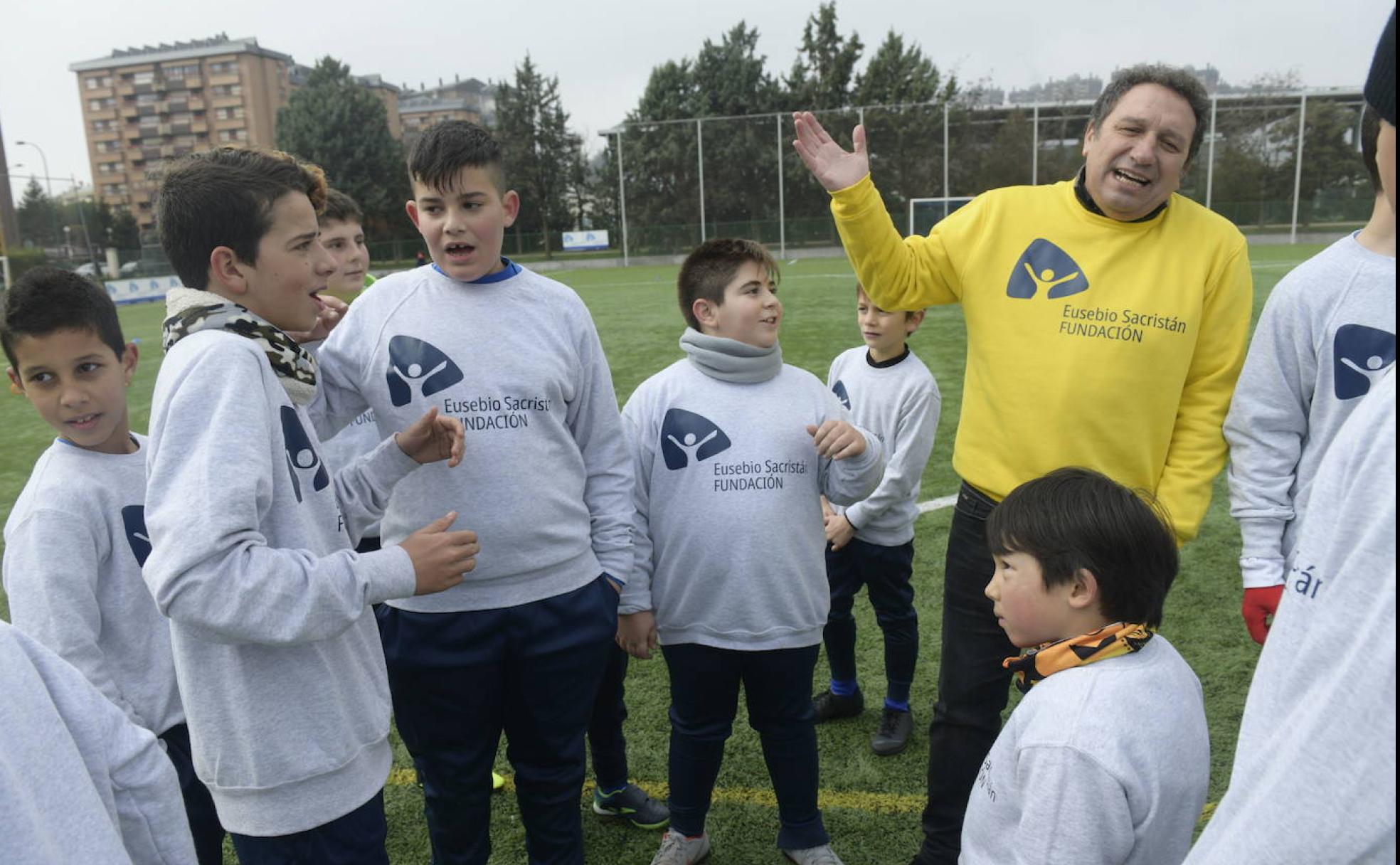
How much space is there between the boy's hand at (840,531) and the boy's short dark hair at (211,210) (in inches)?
85.2

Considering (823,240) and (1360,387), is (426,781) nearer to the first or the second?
(1360,387)

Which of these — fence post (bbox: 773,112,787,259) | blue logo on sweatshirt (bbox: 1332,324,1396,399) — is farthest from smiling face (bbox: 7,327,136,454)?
fence post (bbox: 773,112,787,259)

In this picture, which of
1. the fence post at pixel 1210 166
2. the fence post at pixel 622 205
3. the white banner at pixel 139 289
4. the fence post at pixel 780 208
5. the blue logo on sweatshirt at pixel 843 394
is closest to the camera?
the blue logo on sweatshirt at pixel 843 394

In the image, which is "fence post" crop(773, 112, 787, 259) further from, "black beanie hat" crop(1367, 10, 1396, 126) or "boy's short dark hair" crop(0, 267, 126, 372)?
"black beanie hat" crop(1367, 10, 1396, 126)

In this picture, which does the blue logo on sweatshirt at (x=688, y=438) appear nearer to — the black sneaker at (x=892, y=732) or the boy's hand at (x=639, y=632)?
the boy's hand at (x=639, y=632)

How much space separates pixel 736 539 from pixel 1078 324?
1051 millimetres

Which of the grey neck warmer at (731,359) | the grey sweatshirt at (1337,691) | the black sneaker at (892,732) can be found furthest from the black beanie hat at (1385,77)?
the black sneaker at (892,732)

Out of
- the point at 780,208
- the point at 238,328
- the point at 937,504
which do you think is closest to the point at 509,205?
the point at 238,328

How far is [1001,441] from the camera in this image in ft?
8.14

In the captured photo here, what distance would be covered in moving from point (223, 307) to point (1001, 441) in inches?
73.9

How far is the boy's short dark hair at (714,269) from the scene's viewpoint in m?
2.73

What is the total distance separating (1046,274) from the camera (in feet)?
7.91

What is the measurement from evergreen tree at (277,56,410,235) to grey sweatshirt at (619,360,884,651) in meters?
50.3

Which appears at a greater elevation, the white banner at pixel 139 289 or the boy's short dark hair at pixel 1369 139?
the boy's short dark hair at pixel 1369 139
